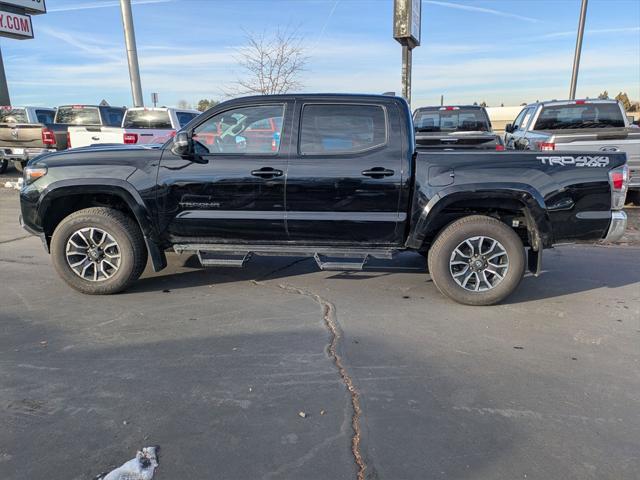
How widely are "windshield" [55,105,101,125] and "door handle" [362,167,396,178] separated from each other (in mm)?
12958

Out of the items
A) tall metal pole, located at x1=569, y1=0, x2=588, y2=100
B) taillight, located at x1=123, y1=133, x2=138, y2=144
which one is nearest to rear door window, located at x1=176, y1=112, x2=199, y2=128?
taillight, located at x1=123, y1=133, x2=138, y2=144

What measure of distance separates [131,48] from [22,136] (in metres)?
4.32

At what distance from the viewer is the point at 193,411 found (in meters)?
2.91

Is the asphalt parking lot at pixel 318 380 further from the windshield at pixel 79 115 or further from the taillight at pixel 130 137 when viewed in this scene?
the windshield at pixel 79 115

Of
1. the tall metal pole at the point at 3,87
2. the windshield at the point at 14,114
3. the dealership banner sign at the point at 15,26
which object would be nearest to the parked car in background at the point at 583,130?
the windshield at the point at 14,114

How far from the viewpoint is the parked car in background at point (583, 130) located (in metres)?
8.18

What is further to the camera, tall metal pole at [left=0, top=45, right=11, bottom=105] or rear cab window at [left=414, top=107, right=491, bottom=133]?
tall metal pole at [left=0, top=45, right=11, bottom=105]

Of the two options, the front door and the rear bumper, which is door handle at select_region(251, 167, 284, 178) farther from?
the rear bumper

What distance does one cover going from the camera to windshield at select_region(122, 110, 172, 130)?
1302 centimetres

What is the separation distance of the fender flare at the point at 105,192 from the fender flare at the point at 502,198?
8.57 feet

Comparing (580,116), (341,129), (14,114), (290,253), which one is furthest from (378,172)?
(14,114)

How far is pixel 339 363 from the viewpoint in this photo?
3502 mm

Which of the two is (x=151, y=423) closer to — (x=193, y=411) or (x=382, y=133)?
(x=193, y=411)

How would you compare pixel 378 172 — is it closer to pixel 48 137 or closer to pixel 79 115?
pixel 48 137
